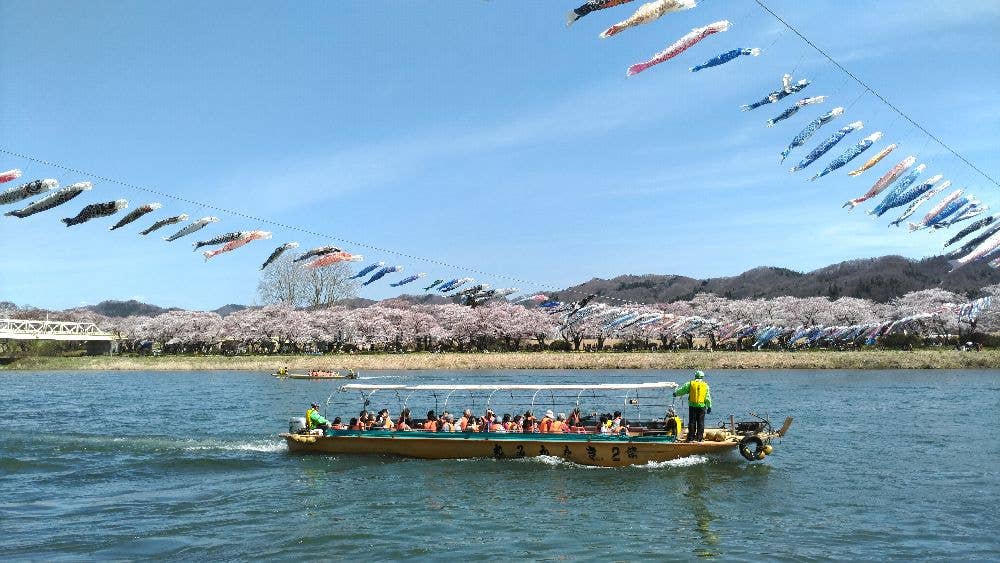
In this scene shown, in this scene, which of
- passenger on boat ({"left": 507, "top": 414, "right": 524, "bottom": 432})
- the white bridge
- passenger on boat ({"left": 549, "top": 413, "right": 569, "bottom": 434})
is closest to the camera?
passenger on boat ({"left": 549, "top": 413, "right": 569, "bottom": 434})

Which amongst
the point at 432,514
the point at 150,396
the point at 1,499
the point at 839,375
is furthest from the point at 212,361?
the point at 432,514

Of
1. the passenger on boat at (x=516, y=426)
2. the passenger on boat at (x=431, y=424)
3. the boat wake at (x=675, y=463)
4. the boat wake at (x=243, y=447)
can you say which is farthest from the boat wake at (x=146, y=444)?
the boat wake at (x=675, y=463)

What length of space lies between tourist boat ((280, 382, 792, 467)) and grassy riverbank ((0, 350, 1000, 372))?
5705 cm

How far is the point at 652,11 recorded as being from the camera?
17.2m

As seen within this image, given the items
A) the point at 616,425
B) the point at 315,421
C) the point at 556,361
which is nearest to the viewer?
the point at 616,425

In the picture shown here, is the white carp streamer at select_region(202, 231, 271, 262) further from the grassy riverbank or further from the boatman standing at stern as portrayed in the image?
the grassy riverbank

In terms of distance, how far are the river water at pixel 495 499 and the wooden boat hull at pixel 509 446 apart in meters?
0.41

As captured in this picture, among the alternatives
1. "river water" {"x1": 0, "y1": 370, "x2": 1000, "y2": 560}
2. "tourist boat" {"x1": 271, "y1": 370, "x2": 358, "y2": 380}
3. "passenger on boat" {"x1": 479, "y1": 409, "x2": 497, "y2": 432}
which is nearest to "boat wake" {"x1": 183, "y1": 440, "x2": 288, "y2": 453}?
"river water" {"x1": 0, "y1": 370, "x2": 1000, "y2": 560}

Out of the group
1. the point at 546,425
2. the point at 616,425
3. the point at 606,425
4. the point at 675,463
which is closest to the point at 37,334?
the point at 546,425

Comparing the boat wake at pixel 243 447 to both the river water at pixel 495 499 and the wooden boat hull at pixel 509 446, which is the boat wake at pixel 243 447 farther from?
the wooden boat hull at pixel 509 446

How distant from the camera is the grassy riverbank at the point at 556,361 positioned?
74438mm

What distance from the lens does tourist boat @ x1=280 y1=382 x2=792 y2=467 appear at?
24047 mm

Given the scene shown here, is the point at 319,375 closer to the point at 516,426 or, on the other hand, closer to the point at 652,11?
the point at 516,426

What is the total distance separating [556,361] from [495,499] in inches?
2638
